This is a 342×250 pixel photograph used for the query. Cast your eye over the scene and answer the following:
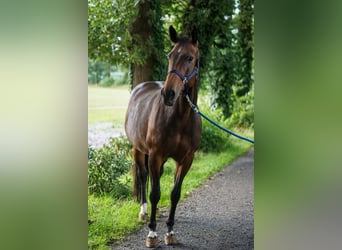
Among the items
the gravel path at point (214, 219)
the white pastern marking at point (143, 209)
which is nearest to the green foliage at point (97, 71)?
the white pastern marking at point (143, 209)

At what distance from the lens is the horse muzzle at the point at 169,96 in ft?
7.66

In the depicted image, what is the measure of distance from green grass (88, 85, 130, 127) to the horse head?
1.08 feet

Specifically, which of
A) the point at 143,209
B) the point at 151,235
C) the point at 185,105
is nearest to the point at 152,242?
the point at 151,235

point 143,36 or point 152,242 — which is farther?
point 143,36

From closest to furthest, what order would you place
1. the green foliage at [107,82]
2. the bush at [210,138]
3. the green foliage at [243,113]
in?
the green foliage at [107,82]
the bush at [210,138]
the green foliage at [243,113]

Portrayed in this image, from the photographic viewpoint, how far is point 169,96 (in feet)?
7.72

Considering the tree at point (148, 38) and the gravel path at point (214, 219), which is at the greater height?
the tree at point (148, 38)

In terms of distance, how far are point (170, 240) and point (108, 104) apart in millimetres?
847

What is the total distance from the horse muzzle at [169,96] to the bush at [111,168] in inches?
Result: 15.2

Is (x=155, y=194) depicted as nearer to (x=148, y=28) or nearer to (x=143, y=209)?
(x=143, y=209)

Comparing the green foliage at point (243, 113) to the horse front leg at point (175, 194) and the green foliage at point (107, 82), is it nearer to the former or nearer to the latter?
the horse front leg at point (175, 194)
